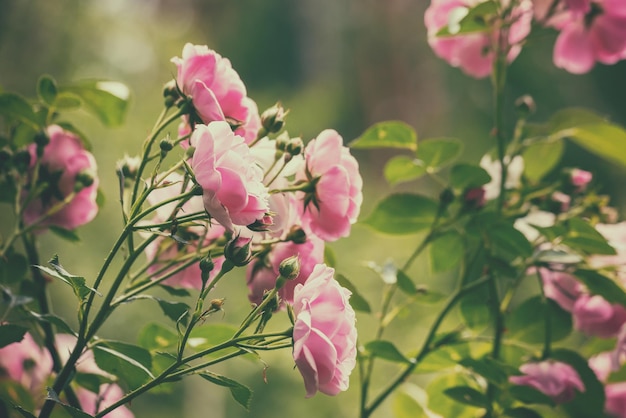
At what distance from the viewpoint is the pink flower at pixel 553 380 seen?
0.44 m

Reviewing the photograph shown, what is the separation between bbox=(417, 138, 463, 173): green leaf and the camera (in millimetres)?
495

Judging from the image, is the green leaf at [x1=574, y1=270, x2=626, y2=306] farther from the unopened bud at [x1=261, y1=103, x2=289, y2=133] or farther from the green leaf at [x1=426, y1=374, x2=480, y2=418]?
the unopened bud at [x1=261, y1=103, x2=289, y2=133]

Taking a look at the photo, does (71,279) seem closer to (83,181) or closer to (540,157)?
(83,181)

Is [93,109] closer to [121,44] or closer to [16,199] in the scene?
[16,199]

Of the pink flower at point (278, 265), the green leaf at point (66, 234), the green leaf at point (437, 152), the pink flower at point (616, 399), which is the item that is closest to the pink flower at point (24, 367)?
the green leaf at point (66, 234)

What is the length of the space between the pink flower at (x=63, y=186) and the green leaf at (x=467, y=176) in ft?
0.74

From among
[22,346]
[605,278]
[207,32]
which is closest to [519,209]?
[605,278]

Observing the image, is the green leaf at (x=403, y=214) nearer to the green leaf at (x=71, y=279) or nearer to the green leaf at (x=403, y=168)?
the green leaf at (x=403, y=168)

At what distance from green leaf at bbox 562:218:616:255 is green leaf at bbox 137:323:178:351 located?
25 cm

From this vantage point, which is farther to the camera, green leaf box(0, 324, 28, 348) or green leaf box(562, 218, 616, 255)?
green leaf box(562, 218, 616, 255)

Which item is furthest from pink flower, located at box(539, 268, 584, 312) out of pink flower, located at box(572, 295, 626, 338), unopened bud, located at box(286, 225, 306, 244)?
unopened bud, located at box(286, 225, 306, 244)

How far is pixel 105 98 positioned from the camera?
1.64 ft

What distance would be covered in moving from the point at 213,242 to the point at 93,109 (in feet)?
0.59

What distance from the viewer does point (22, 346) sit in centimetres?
49
